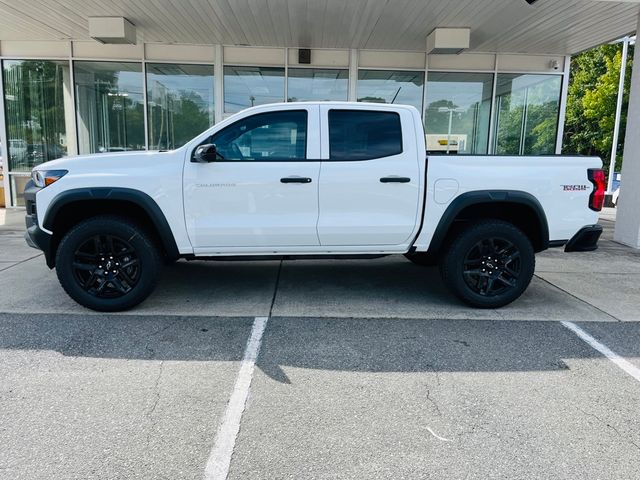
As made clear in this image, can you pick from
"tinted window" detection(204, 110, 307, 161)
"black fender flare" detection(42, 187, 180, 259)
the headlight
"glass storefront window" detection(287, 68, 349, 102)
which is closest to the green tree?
"glass storefront window" detection(287, 68, 349, 102)

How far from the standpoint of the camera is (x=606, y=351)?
4.13 meters

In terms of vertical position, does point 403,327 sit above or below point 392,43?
below

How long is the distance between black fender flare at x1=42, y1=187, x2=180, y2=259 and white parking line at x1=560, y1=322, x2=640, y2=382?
3.88 metres

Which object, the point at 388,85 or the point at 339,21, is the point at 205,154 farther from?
the point at 388,85

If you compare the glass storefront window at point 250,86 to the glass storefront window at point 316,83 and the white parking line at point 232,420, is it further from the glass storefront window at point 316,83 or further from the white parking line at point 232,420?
the white parking line at point 232,420

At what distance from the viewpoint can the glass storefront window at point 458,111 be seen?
12.3 meters

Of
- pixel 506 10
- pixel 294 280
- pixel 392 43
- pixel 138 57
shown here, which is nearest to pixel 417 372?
pixel 294 280

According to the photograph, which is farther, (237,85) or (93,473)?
(237,85)

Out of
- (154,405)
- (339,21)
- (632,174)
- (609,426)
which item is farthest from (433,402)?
(339,21)

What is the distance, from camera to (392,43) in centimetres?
1123

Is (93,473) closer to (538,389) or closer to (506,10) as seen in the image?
(538,389)

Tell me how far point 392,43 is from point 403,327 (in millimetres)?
8532

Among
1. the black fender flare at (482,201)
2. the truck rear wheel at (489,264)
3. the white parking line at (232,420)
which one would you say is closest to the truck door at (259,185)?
the white parking line at (232,420)

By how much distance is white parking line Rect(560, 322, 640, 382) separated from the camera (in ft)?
12.4
